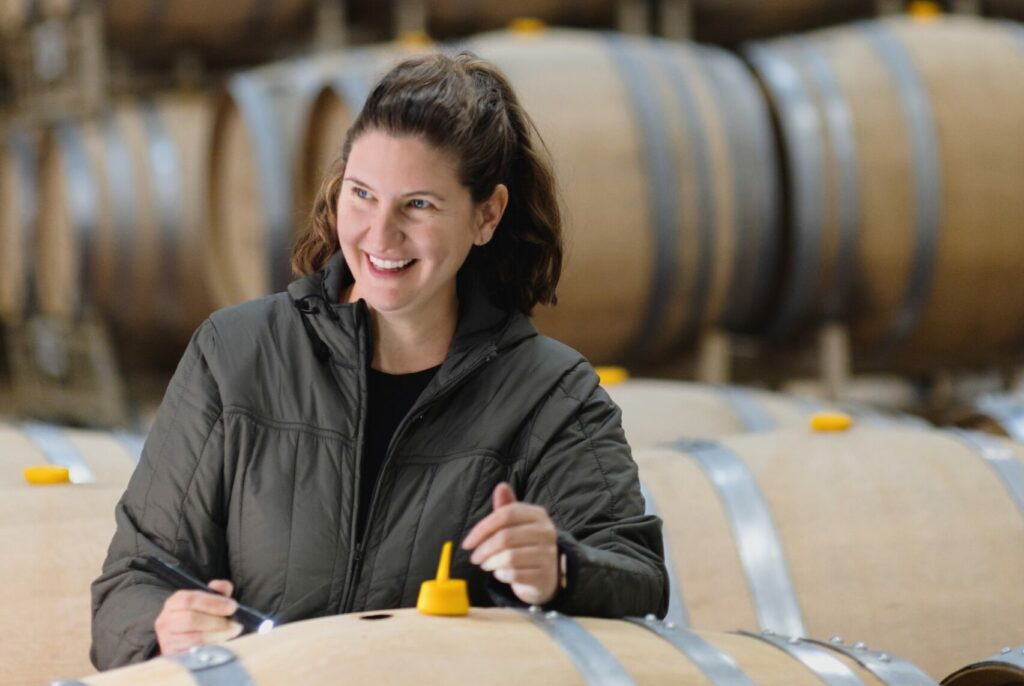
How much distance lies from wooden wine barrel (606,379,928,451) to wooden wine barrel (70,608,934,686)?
1.41 metres

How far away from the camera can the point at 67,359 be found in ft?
17.9

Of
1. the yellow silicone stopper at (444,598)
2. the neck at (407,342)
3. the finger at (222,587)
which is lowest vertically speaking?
the finger at (222,587)

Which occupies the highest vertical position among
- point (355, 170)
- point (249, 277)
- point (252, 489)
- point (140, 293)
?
point (355, 170)

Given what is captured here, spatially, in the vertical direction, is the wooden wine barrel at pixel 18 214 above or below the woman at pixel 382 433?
below

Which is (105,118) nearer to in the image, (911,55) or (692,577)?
(911,55)

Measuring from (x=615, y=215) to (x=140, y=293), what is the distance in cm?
197

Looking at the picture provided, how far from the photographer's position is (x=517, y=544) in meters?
1.42

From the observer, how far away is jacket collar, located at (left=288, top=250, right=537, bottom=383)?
1629 millimetres

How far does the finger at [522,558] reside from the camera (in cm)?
141

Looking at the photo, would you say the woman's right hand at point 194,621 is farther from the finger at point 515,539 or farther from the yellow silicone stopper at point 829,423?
the yellow silicone stopper at point 829,423

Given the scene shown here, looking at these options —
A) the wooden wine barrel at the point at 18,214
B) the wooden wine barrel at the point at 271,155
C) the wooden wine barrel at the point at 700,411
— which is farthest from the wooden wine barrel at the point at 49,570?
the wooden wine barrel at the point at 18,214

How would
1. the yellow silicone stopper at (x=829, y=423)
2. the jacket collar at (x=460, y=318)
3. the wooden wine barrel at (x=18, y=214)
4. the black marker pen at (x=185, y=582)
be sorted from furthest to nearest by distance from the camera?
the wooden wine barrel at (x=18, y=214) < the yellow silicone stopper at (x=829, y=423) < the jacket collar at (x=460, y=318) < the black marker pen at (x=185, y=582)

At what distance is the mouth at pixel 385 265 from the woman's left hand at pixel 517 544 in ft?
0.91

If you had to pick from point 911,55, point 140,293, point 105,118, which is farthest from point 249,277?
point 911,55
